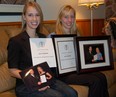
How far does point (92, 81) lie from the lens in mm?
2025

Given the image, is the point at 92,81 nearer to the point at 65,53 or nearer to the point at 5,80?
the point at 65,53

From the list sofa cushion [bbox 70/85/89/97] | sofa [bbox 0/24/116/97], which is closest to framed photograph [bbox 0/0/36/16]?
sofa [bbox 0/24/116/97]

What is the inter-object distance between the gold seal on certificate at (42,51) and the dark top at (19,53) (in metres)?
0.04

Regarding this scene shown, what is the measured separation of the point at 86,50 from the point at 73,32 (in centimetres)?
29

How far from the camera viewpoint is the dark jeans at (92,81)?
2008mm

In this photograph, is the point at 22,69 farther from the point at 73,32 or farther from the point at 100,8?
the point at 100,8

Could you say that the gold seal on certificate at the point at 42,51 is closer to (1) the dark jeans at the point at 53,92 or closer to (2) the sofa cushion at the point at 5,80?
(1) the dark jeans at the point at 53,92

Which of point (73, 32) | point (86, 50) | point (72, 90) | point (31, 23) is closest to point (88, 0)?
point (73, 32)

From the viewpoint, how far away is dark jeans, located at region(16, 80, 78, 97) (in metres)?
1.71

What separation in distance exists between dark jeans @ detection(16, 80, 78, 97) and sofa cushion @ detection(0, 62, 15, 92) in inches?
8.6

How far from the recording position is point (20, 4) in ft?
8.79

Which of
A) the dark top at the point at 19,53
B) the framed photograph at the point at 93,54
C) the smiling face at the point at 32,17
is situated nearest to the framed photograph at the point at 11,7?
the smiling face at the point at 32,17

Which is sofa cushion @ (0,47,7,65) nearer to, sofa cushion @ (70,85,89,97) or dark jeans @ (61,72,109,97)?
dark jeans @ (61,72,109,97)

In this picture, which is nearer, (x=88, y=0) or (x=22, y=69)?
(x=22, y=69)
